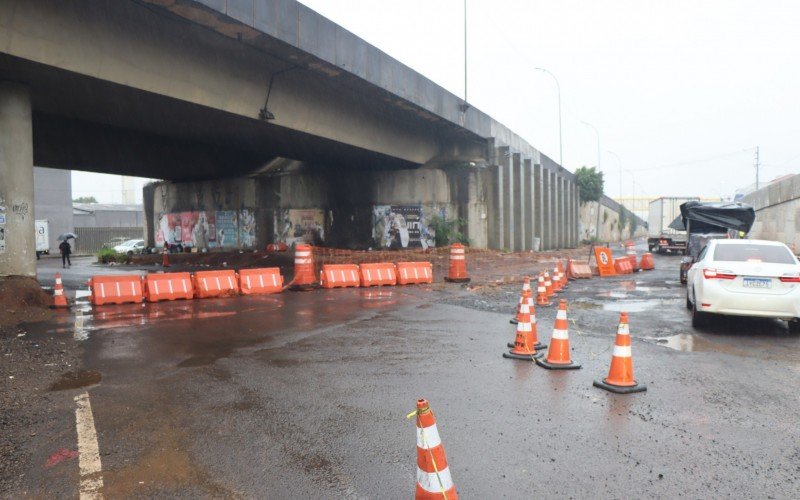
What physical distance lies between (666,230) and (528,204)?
914cm

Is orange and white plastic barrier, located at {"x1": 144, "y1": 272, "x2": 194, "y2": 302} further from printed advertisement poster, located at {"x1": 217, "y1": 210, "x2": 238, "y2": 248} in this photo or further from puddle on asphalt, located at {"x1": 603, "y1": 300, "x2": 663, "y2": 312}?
printed advertisement poster, located at {"x1": 217, "y1": 210, "x2": 238, "y2": 248}

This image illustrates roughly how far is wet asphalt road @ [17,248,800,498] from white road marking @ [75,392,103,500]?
0.06 metres

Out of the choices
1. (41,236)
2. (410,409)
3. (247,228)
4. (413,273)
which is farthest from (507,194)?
(41,236)

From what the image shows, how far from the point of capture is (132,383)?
646cm

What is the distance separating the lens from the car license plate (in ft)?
29.1

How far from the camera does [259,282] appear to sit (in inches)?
629

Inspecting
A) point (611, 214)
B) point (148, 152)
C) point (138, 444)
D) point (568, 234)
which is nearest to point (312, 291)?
point (138, 444)

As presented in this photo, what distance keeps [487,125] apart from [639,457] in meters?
26.9

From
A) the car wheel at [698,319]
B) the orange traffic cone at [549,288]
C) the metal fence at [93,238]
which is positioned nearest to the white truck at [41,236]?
the metal fence at [93,238]

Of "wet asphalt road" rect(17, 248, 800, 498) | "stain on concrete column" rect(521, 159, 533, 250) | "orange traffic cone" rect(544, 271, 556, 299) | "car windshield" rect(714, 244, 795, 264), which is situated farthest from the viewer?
A: "stain on concrete column" rect(521, 159, 533, 250)

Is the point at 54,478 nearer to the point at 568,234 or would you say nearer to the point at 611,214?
the point at 568,234

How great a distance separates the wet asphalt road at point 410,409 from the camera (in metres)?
3.96

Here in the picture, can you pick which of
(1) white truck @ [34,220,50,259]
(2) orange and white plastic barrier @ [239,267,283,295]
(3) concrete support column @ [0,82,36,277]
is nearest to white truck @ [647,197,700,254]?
(2) orange and white plastic barrier @ [239,267,283,295]

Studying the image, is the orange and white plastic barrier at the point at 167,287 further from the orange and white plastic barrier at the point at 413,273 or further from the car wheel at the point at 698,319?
the car wheel at the point at 698,319
